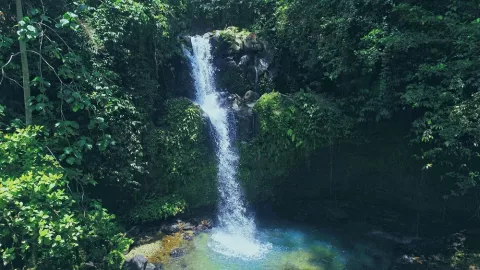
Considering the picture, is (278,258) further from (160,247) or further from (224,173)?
(224,173)

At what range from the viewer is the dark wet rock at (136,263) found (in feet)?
28.6

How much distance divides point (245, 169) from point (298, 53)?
5262mm

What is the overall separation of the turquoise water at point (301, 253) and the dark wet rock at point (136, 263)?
69cm

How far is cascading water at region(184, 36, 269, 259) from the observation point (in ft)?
34.7

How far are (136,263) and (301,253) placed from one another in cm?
461

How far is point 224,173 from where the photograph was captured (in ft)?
41.5

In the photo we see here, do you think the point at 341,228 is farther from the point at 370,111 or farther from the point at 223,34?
the point at 223,34

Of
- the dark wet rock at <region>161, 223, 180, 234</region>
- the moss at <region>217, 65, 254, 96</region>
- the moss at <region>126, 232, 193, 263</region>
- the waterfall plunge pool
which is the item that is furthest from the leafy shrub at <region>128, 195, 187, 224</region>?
the moss at <region>217, 65, 254, 96</region>

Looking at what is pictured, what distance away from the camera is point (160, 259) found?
31.2ft

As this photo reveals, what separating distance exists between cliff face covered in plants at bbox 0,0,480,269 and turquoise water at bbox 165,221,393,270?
4.49ft

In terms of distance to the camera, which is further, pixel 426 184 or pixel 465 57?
pixel 426 184

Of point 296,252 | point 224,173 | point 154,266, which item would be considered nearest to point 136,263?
point 154,266

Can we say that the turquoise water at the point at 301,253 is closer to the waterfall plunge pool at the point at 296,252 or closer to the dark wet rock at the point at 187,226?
the waterfall plunge pool at the point at 296,252

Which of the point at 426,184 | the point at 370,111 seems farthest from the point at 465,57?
the point at 426,184
